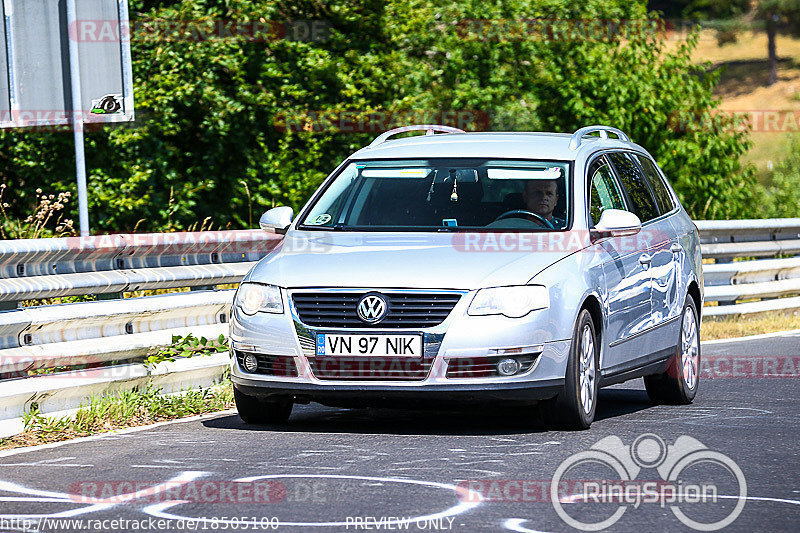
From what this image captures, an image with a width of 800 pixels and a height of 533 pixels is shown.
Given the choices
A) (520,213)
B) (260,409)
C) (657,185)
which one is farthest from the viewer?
(657,185)

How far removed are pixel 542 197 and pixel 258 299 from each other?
1936 millimetres

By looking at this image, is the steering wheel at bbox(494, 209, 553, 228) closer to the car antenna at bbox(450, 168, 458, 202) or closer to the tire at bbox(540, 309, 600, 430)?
the car antenna at bbox(450, 168, 458, 202)

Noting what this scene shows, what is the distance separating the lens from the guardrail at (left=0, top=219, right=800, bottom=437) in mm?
8367

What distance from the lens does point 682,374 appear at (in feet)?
33.4

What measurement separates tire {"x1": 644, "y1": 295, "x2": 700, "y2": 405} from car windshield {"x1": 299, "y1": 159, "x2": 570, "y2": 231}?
1.67 m

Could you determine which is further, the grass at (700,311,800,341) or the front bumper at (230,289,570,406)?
the grass at (700,311,800,341)

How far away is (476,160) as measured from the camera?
31.1 ft

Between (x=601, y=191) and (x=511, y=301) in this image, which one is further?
(x=601, y=191)

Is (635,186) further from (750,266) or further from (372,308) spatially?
(750,266)

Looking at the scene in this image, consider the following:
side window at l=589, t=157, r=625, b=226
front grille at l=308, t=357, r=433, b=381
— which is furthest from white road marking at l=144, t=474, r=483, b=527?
side window at l=589, t=157, r=625, b=226

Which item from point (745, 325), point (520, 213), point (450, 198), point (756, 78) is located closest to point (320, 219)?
point (450, 198)

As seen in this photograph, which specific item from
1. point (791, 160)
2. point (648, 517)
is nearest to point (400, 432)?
point (648, 517)

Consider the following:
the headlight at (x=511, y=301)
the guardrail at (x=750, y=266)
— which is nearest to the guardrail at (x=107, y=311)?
the headlight at (x=511, y=301)

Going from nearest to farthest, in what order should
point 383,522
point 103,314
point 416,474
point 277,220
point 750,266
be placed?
point 383,522 < point 416,474 < point 103,314 < point 277,220 < point 750,266
